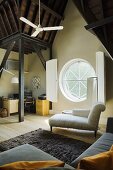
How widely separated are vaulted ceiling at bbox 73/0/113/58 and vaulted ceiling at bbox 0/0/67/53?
1890 millimetres

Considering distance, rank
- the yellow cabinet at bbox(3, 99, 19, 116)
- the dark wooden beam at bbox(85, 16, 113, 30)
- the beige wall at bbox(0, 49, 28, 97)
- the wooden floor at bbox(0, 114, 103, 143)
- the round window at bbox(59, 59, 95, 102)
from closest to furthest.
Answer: the dark wooden beam at bbox(85, 16, 113, 30)
the wooden floor at bbox(0, 114, 103, 143)
the round window at bbox(59, 59, 95, 102)
the yellow cabinet at bbox(3, 99, 19, 116)
the beige wall at bbox(0, 49, 28, 97)

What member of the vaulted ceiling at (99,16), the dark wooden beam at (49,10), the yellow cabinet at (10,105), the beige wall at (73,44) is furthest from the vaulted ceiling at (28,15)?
the yellow cabinet at (10,105)

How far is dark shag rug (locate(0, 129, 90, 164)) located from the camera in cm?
285

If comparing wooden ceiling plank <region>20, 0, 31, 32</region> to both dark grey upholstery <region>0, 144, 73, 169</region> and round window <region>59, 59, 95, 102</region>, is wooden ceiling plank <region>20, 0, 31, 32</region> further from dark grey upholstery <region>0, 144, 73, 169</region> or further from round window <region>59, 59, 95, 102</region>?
dark grey upholstery <region>0, 144, 73, 169</region>

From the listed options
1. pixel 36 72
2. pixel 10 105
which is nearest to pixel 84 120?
pixel 10 105

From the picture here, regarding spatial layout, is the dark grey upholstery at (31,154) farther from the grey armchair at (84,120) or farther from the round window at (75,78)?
the round window at (75,78)

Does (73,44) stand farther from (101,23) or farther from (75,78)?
(101,23)

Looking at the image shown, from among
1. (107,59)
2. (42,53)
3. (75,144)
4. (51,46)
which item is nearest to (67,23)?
(51,46)

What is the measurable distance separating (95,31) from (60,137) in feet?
9.39

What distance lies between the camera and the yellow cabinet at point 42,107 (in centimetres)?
647

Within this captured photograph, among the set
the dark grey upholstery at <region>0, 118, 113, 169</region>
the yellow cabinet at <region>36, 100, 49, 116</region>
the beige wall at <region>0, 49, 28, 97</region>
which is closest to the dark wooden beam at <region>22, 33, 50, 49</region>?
the beige wall at <region>0, 49, 28, 97</region>

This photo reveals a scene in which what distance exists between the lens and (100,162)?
1.04 metres

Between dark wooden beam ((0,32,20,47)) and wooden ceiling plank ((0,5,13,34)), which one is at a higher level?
wooden ceiling plank ((0,5,13,34))

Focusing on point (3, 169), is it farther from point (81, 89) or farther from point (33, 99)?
point (33, 99)
